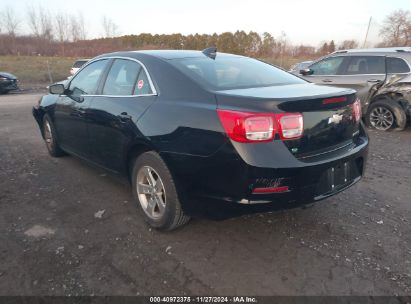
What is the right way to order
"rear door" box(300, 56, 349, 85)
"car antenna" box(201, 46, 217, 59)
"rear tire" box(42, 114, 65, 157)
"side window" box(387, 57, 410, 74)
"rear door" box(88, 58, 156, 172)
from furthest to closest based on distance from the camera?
"rear door" box(300, 56, 349, 85) → "side window" box(387, 57, 410, 74) → "rear tire" box(42, 114, 65, 157) → "car antenna" box(201, 46, 217, 59) → "rear door" box(88, 58, 156, 172)

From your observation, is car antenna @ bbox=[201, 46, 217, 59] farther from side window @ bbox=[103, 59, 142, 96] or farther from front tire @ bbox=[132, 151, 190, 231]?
front tire @ bbox=[132, 151, 190, 231]

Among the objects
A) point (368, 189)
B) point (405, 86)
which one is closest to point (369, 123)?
point (405, 86)

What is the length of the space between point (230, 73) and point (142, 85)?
0.84m

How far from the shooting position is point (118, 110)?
10.6 feet

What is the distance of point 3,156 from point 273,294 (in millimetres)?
4940

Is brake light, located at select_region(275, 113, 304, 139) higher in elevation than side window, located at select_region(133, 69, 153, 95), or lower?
lower

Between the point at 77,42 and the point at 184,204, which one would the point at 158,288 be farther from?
the point at 77,42

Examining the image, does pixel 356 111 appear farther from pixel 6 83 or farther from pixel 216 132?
pixel 6 83

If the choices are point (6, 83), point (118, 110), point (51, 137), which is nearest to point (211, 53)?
point (118, 110)

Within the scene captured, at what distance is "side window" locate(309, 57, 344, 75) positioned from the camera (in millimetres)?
7660

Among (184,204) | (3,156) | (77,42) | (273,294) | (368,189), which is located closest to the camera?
(273,294)

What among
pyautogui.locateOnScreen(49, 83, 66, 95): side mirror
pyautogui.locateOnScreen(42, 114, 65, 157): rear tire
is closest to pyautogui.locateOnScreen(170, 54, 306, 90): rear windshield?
pyautogui.locateOnScreen(49, 83, 66, 95): side mirror

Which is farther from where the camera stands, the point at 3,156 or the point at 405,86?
the point at 405,86

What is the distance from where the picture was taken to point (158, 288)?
7.64 ft
